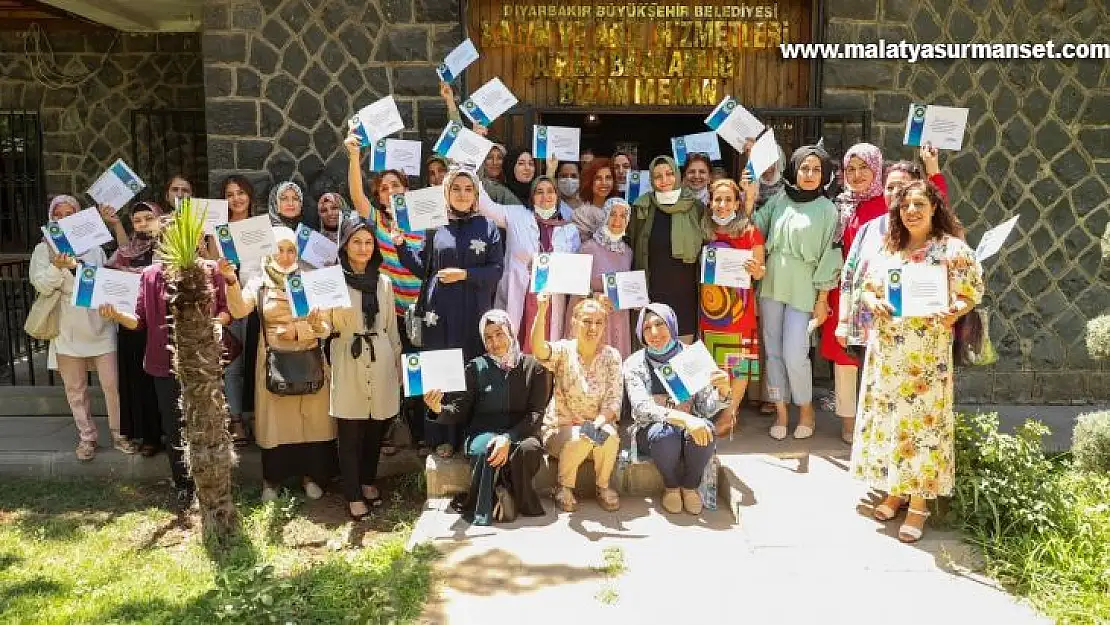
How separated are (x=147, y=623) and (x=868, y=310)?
3.67 m

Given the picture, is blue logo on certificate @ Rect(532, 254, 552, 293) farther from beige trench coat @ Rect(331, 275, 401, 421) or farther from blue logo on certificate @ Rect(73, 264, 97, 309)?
blue logo on certificate @ Rect(73, 264, 97, 309)

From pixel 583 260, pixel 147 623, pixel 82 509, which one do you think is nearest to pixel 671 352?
pixel 583 260

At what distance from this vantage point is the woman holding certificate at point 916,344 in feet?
13.5

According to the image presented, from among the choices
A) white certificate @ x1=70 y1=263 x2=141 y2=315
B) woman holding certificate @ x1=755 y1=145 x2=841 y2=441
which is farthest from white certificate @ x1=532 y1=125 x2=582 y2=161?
white certificate @ x1=70 y1=263 x2=141 y2=315

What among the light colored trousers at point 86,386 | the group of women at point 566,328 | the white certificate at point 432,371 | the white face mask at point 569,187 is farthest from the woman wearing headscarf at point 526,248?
the light colored trousers at point 86,386

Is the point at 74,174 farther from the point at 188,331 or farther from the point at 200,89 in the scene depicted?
the point at 188,331

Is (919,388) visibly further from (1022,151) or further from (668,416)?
(1022,151)

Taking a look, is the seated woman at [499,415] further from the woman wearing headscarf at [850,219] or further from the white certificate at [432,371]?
the woman wearing headscarf at [850,219]

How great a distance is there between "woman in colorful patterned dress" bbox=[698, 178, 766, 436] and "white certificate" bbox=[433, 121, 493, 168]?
4.61 feet

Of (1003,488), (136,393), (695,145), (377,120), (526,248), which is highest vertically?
(377,120)

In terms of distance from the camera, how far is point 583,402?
4797mm

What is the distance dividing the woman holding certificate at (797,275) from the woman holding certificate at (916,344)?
0.84 metres

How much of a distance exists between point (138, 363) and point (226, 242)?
1254mm

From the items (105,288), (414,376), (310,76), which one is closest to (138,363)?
(105,288)
